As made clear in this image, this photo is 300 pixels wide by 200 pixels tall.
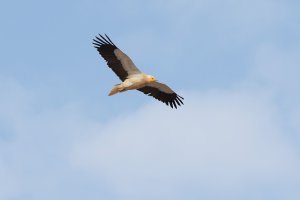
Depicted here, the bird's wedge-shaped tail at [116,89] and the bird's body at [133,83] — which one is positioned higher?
the bird's body at [133,83]

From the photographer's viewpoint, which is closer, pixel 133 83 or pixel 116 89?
pixel 116 89

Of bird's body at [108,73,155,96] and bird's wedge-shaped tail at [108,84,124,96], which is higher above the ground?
bird's body at [108,73,155,96]

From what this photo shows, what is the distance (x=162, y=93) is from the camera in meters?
33.5

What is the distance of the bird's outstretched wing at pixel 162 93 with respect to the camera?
32750 mm

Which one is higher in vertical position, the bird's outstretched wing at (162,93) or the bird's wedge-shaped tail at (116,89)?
the bird's outstretched wing at (162,93)

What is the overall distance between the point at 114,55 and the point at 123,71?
2.68ft

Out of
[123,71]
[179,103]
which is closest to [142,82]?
[123,71]

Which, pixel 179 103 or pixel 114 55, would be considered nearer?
pixel 114 55

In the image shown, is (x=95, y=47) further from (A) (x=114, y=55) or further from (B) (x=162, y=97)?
(B) (x=162, y=97)

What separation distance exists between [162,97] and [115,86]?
4271 millimetres

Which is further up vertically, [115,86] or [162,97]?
[162,97]

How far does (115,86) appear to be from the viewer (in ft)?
97.8

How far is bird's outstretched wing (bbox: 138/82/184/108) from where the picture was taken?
107 feet

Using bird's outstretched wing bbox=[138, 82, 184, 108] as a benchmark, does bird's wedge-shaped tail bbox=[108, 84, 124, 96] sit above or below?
below
